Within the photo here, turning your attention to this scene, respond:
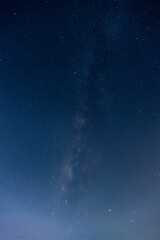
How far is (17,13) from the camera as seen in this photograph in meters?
6.25

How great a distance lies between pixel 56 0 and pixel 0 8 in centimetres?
174

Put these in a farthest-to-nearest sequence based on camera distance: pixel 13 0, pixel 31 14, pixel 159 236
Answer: pixel 159 236, pixel 31 14, pixel 13 0

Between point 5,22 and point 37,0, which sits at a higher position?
point 37,0

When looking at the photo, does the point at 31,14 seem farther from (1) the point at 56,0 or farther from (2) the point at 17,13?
(1) the point at 56,0

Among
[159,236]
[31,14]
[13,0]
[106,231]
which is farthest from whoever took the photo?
[106,231]

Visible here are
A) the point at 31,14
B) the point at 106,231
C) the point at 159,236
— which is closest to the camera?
the point at 31,14

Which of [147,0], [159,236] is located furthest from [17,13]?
[159,236]

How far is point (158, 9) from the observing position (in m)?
6.05

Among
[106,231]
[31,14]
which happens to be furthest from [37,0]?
[106,231]

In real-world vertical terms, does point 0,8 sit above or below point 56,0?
below

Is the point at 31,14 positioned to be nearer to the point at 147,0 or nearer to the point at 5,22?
the point at 5,22

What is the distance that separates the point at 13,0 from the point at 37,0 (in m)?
0.72

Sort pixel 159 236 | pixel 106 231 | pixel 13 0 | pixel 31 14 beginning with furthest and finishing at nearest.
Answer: pixel 106 231 → pixel 159 236 → pixel 31 14 → pixel 13 0

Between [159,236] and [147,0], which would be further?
[159,236]
